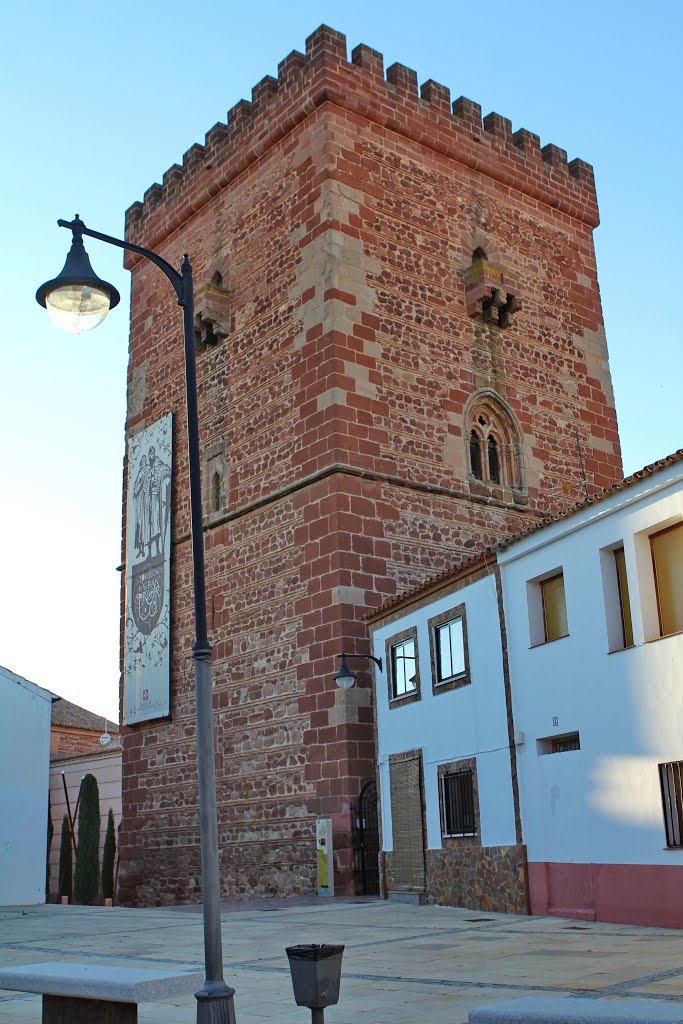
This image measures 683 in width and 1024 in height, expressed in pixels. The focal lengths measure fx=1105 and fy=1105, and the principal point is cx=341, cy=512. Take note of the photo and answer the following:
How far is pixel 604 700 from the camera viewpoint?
11.7 m

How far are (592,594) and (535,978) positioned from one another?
5.24 meters

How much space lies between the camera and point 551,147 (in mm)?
24734

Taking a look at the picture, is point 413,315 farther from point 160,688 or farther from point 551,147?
point 160,688

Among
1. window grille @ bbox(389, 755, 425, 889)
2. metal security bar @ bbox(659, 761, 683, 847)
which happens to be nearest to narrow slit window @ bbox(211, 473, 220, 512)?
window grille @ bbox(389, 755, 425, 889)

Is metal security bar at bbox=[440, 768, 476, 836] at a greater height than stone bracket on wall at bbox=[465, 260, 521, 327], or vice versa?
stone bracket on wall at bbox=[465, 260, 521, 327]

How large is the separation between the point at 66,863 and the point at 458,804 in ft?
73.0

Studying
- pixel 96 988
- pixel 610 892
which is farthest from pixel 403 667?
pixel 96 988

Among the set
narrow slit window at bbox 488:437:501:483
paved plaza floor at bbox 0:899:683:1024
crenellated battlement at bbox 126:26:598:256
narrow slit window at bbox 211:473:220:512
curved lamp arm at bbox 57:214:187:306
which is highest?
crenellated battlement at bbox 126:26:598:256

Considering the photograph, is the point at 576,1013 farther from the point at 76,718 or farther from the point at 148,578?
the point at 76,718

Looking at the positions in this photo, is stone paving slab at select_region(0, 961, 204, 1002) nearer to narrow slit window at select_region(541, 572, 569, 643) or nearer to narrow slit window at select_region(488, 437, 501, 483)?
narrow slit window at select_region(541, 572, 569, 643)

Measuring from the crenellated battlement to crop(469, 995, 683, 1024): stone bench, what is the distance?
722 inches

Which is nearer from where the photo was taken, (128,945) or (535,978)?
(535,978)

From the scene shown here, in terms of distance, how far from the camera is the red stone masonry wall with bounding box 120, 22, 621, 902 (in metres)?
18.2

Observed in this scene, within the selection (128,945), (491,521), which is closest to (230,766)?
(491,521)
